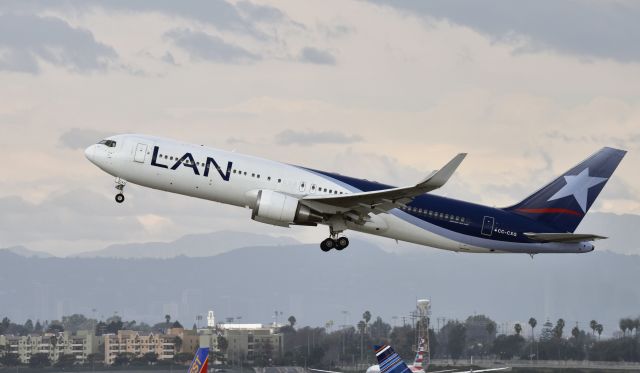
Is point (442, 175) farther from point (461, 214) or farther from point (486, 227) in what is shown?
point (486, 227)

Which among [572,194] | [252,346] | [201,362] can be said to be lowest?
[201,362]

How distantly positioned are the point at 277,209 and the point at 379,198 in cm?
538

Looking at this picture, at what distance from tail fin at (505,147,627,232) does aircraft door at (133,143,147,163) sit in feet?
73.4

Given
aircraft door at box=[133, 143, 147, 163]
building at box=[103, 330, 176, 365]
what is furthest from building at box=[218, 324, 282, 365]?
aircraft door at box=[133, 143, 147, 163]

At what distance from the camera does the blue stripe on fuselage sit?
209 ft

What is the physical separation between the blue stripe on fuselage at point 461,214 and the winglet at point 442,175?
21.1 feet

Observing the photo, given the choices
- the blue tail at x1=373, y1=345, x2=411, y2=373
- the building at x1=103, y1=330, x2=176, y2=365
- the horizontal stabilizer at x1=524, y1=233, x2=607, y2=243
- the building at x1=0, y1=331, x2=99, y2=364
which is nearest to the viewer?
the horizontal stabilizer at x1=524, y1=233, x2=607, y2=243

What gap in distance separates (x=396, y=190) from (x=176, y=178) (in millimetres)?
11729

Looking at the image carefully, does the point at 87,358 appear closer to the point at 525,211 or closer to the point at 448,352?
the point at 448,352

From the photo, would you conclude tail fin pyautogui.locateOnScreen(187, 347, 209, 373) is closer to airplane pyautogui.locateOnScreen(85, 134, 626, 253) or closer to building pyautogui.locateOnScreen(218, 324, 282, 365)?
airplane pyautogui.locateOnScreen(85, 134, 626, 253)

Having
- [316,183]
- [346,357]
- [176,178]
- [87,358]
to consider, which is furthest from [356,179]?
[87,358]

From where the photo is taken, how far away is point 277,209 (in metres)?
60.7

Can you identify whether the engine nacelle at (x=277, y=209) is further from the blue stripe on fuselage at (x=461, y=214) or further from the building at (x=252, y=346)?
the building at (x=252, y=346)

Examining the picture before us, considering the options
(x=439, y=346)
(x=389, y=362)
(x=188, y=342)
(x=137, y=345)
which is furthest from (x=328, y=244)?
(x=439, y=346)
